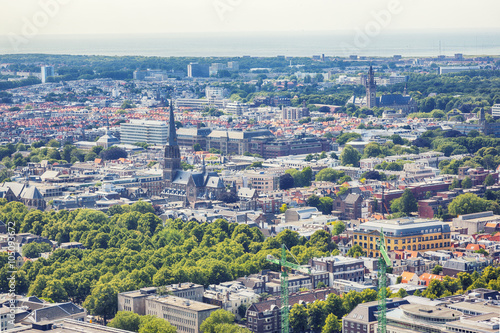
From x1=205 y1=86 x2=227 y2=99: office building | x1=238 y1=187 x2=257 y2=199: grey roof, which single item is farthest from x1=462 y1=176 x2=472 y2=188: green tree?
x1=205 y1=86 x2=227 y2=99: office building

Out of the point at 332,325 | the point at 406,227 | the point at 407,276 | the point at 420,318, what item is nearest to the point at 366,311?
the point at 332,325

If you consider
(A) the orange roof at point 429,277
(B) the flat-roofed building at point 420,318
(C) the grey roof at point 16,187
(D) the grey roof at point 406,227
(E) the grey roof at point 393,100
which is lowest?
(E) the grey roof at point 393,100

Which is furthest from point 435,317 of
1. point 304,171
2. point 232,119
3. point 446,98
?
point 446,98

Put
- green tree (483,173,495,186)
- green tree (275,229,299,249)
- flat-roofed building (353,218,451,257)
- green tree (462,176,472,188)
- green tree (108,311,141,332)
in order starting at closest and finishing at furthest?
green tree (108,311,141,332) < green tree (275,229,299,249) < flat-roofed building (353,218,451,257) < green tree (462,176,472,188) < green tree (483,173,495,186)

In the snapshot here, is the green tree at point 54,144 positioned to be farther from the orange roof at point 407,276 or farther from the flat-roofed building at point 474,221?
→ the orange roof at point 407,276

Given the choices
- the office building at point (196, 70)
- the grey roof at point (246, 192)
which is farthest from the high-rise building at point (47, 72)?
the grey roof at point (246, 192)

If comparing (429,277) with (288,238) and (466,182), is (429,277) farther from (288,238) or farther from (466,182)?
(466,182)

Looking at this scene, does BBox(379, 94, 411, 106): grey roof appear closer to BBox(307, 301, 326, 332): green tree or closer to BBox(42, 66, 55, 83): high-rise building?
BBox(42, 66, 55, 83): high-rise building
